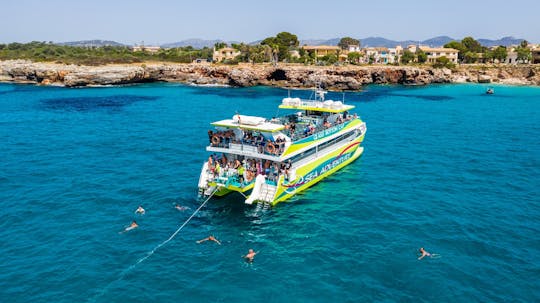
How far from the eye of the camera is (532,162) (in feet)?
122

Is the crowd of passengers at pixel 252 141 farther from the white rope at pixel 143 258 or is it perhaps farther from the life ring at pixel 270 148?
the white rope at pixel 143 258

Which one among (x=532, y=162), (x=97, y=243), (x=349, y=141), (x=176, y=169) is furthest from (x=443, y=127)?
(x=97, y=243)

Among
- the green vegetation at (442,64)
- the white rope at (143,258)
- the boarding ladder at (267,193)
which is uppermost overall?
the green vegetation at (442,64)

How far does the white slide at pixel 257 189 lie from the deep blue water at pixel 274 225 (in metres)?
1.04

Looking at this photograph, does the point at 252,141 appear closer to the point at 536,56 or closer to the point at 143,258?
the point at 143,258

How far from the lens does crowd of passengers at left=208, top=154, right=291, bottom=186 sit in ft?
87.2

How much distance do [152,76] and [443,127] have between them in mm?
83904

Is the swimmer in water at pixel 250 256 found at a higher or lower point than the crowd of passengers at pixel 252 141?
lower

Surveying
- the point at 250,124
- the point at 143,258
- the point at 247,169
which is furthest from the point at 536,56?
the point at 143,258

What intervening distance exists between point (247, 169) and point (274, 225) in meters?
5.10

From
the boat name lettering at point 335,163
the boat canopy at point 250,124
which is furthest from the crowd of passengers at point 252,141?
the boat name lettering at point 335,163

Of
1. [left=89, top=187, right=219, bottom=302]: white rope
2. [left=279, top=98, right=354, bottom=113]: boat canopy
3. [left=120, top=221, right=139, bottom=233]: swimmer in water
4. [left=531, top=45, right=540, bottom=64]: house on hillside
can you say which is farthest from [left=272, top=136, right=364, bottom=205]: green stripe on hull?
[left=531, top=45, right=540, bottom=64]: house on hillside

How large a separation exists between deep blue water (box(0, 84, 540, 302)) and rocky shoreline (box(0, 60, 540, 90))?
5588 cm

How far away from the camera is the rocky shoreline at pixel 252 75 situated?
10131cm
